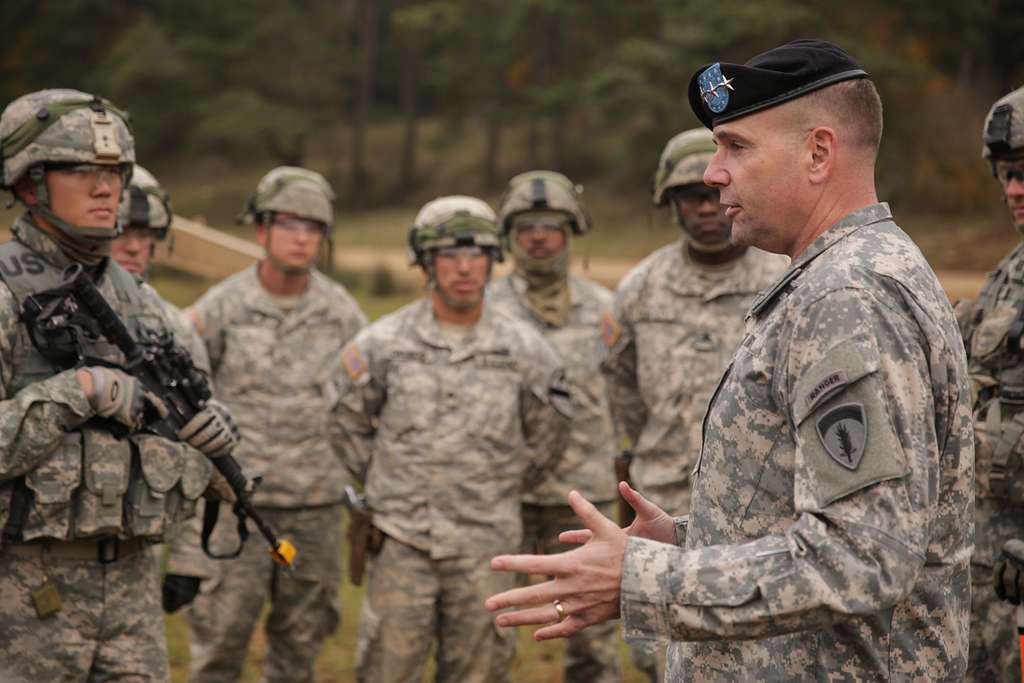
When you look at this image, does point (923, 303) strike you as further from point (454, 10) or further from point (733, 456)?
point (454, 10)

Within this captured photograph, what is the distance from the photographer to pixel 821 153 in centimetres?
263

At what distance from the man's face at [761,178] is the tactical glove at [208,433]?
2578 millimetres

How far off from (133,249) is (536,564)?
4465 millimetres

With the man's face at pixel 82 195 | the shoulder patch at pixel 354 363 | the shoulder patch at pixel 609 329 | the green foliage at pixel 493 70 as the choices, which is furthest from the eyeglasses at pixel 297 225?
the green foliage at pixel 493 70

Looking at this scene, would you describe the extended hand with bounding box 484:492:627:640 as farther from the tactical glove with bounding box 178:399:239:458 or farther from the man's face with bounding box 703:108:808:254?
the tactical glove with bounding box 178:399:239:458

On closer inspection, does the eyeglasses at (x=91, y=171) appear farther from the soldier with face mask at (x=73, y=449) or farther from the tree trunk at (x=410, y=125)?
the tree trunk at (x=410, y=125)

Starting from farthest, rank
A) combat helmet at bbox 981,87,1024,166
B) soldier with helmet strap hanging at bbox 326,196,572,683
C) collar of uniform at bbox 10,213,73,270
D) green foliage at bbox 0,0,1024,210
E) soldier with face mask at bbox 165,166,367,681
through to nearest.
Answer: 1. green foliage at bbox 0,0,1024,210
2. soldier with face mask at bbox 165,166,367,681
3. soldier with helmet strap hanging at bbox 326,196,572,683
4. combat helmet at bbox 981,87,1024,166
5. collar of uniform at bbox 10,213,73,270

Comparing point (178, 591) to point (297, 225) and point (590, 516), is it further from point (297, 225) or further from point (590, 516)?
point (590, 516)

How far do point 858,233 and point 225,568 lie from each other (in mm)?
4766

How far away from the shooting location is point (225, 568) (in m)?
6.57

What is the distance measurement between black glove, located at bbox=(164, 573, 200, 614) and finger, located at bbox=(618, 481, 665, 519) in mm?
3376

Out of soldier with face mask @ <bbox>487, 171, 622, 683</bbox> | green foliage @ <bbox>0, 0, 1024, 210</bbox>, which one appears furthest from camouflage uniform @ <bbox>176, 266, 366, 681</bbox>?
green foliage @ <bbox>0, 0, 1024, 210</bbox>

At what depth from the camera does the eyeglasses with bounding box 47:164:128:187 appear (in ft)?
14.4

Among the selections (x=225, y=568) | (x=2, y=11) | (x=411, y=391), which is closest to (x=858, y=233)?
→ (x=411, y=391)
